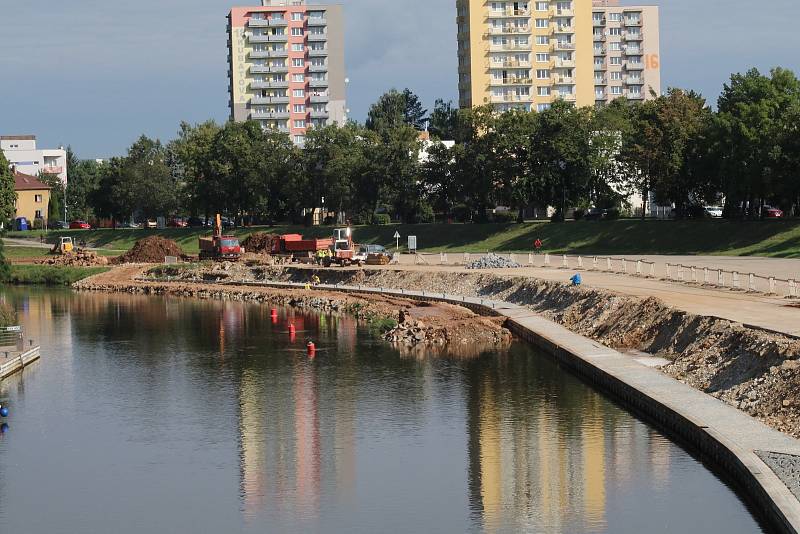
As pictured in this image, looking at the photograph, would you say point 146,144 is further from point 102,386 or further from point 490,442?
point 490,442

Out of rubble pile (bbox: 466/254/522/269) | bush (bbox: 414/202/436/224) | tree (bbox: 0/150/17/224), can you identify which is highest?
tree (bbox: 0/150/17/224)

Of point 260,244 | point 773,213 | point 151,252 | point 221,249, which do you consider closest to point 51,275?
point 151,252

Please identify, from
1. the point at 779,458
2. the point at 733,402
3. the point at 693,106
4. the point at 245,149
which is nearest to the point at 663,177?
the point at 693,106

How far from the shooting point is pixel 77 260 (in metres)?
133

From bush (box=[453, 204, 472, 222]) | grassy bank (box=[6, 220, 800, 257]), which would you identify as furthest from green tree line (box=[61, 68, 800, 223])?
grassy bank (box=[6, 220, 800, 257])

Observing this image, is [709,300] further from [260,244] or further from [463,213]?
[463,213]

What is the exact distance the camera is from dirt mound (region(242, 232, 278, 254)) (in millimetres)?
127838

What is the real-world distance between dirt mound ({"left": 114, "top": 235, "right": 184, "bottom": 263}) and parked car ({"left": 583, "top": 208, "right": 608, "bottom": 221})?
4792 centimetres

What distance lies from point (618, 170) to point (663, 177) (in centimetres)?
1320

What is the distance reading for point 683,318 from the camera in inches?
2158

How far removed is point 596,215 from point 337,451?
10544cm

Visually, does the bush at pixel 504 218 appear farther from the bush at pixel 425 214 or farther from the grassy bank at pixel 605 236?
the bush at pixel 425 214

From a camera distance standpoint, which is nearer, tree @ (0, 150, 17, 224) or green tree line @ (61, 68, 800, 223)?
green tree line @ (61, 68, 800, 223)

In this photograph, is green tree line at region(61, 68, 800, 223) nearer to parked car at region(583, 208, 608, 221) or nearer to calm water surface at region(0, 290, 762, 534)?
parked car at region(583, 208, 608, 221)
